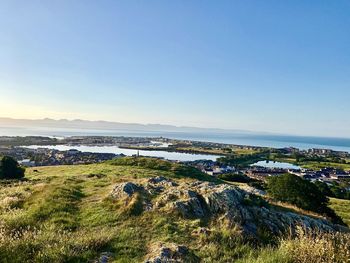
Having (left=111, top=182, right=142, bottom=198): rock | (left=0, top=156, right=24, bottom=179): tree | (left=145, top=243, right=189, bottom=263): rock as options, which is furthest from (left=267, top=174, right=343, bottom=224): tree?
(left=0, top=156, right=24, bottom=179): tree

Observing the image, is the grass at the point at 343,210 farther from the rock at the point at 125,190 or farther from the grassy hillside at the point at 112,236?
the grassy hillside at the point at 112,236

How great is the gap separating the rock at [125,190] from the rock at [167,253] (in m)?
5.99

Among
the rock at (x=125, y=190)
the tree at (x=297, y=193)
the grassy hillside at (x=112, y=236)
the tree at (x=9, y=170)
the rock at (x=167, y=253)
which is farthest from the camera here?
the tree at (x=9, y=170)

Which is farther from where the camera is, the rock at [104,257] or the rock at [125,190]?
the rock at [125,190]

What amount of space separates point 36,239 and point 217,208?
24.7 ft

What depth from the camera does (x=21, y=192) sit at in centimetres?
1978

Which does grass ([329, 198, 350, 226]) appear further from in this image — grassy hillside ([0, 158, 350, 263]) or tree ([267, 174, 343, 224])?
grassy hillside ([0, 158, 350, 263])

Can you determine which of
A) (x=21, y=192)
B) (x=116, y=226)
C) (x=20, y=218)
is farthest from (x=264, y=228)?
(x=21, y=192)

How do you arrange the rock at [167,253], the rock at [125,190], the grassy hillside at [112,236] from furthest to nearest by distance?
1. the rock at [125,190]
2. the rock at [167,253]
3. the grassy hillside at [112,236]

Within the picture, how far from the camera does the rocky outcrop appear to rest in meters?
13.5

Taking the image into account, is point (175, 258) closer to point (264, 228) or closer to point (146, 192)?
point (264, 228)

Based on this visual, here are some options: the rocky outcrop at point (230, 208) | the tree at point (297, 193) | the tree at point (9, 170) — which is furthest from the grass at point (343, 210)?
the tree at point (9, 170)

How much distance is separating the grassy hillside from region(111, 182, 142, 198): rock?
2.24 feet

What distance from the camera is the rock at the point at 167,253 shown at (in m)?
9.12
